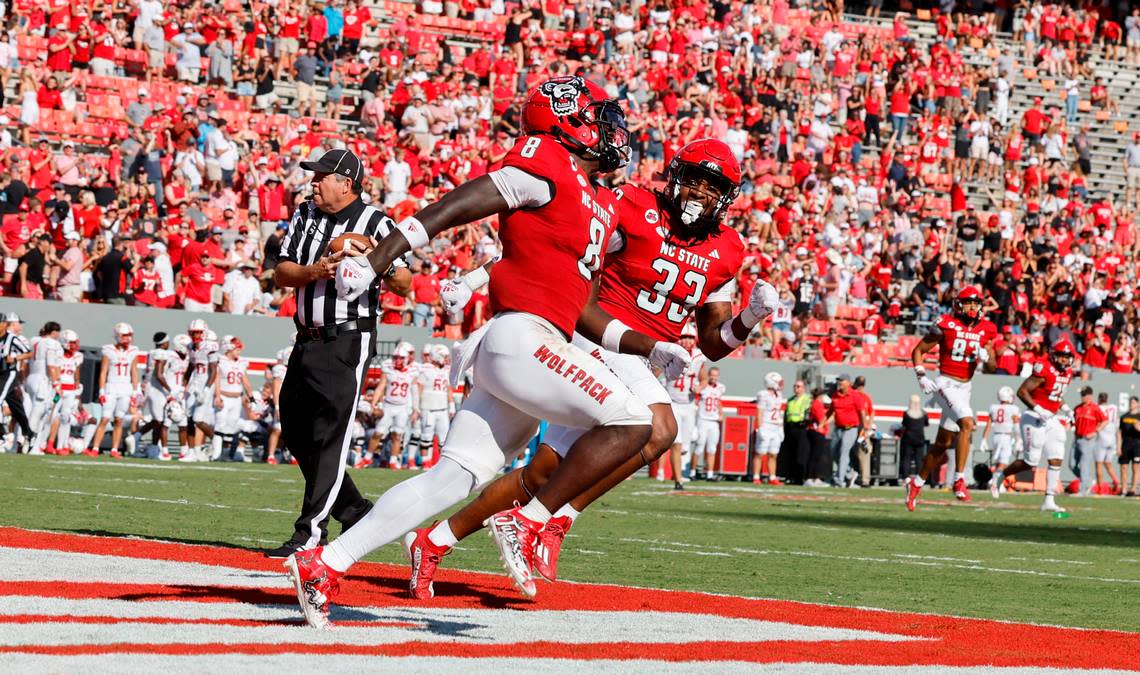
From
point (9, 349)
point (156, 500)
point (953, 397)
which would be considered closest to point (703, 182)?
point (156, 500)

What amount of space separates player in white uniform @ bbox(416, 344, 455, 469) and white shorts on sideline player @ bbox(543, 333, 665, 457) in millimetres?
15462

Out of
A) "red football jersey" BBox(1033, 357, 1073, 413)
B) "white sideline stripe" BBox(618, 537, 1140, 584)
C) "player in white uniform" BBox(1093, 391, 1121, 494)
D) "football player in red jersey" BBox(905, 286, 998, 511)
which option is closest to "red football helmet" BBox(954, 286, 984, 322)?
"football player in red jersey" BBox(905, 286, 998, 511)

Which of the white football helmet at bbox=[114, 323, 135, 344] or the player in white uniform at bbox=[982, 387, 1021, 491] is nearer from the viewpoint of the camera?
the white football helmet at bbox=[114, 323, 135, 344]

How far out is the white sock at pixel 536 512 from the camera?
6.35m

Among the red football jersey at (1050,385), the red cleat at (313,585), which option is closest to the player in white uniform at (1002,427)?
the red football jersey at (1050,385)

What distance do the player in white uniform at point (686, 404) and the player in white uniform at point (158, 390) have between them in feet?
20.3

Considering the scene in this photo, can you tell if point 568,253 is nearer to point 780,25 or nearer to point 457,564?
point 457,564

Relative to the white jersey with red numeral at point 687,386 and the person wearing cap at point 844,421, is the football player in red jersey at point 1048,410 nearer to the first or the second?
the white jersey with red numeral at point 687,386

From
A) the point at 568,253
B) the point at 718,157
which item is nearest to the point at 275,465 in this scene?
the point at 718,157

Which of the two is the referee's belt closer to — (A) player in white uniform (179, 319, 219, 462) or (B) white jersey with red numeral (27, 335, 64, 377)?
(B) white jersey with red numeral (27, 335, 64, 377)

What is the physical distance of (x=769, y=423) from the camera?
25266mm

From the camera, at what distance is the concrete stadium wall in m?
21.3

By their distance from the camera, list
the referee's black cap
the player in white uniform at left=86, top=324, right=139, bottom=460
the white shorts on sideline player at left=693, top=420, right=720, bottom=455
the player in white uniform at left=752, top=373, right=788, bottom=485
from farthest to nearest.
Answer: the player in white uniform at left=752, top=373, right=788, bottom=485 → the white shorts on sideline player at left=693, top=420, right=720, bottom=455 → the player in white uniform at left=86, top=324, right=139, bottom=460 → the referee's black cap

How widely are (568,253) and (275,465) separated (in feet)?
50.0
